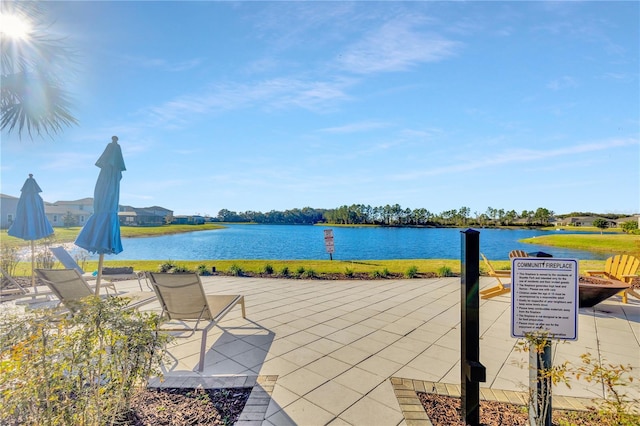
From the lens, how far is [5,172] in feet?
20.5

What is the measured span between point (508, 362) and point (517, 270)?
1.87m

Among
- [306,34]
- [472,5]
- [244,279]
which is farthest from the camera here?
[244,279]

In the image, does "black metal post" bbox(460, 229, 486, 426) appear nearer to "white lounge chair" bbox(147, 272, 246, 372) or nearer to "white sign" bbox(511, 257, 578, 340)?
"white sign" bbox(511, 257, 578, 340)

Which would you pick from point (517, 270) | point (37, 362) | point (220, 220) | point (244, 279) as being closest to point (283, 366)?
point (37, 362)

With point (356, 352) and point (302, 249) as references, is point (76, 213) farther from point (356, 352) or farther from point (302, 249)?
point (356, 352)

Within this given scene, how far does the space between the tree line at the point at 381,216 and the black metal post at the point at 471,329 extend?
76.3 metres

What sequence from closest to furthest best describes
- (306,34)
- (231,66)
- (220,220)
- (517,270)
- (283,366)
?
(517,270) < (283,366) < (306,34) < (231,66) < (220,220)

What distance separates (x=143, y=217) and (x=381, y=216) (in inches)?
2258

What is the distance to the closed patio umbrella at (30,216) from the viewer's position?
608cm

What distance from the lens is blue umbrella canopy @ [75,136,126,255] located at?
14.0 ft

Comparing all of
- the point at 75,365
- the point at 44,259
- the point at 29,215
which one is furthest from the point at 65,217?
the point at 75,365

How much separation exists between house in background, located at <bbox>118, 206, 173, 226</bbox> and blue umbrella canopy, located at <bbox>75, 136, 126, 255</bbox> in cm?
5462

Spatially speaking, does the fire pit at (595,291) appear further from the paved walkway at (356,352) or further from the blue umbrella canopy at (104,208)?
the blue umbrella canopy at (104,208)

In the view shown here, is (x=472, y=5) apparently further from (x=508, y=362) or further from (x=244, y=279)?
(x=244, y=279)
